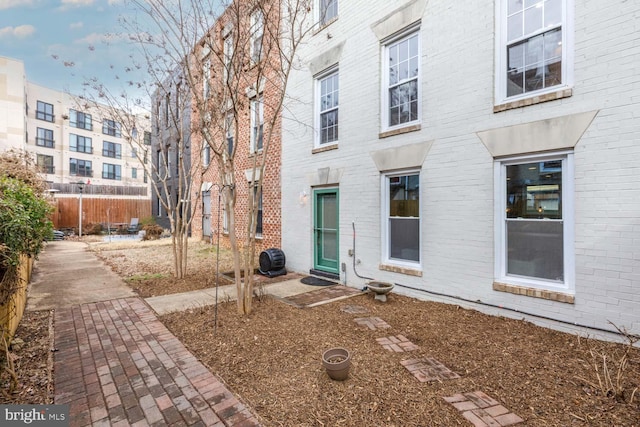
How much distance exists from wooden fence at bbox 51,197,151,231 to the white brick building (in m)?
19.3

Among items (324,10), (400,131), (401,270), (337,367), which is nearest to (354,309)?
(401,270)

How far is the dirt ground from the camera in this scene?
8.66 ft


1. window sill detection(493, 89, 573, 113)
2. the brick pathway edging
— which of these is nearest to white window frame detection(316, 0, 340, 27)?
window sill detection(493, 89, 573, 113)

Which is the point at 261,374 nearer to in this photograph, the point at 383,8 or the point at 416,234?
the point at 416,234

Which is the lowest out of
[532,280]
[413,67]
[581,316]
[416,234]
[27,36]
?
[581,316]

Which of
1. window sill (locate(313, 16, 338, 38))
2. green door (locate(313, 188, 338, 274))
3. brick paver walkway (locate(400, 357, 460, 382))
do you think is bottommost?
brick paver walkway (locate(400, 357, 460, 382))

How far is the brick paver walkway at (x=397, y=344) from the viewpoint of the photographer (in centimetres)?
384

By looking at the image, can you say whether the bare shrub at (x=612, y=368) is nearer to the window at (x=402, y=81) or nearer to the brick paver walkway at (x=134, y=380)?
the brick paver walkway at (x=134, y=380)

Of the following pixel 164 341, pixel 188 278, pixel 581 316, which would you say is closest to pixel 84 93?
Answer: pixel 188 278

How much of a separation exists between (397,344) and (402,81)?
4919 millimetres

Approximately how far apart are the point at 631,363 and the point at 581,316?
28.4 inches

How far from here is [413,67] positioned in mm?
6051

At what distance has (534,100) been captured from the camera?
444cm

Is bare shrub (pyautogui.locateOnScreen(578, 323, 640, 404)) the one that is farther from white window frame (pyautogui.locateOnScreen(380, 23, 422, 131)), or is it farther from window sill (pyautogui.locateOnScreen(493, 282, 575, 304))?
white window frame (pyautogui.locateOnScreen(380, 23, 422, 131))
